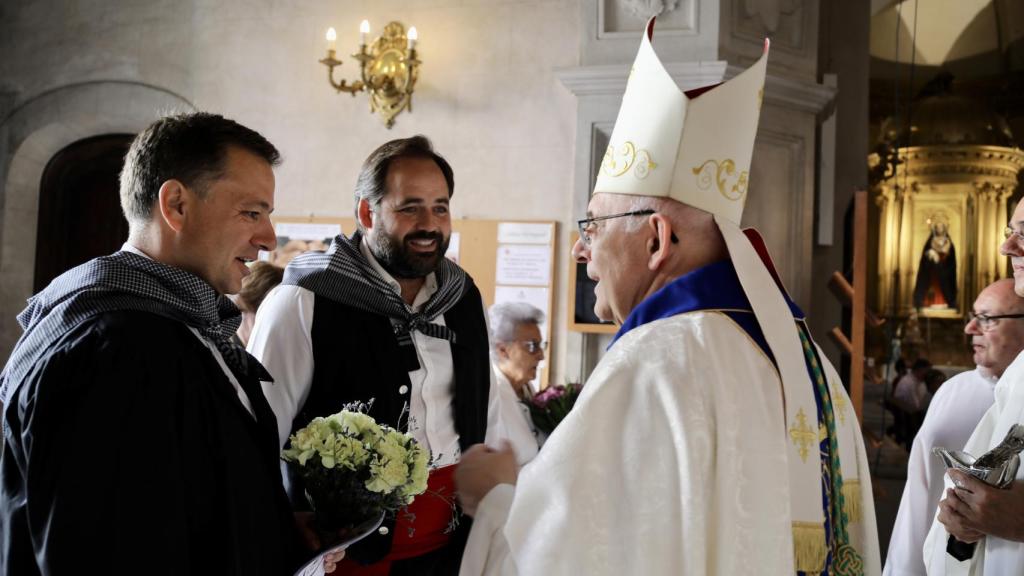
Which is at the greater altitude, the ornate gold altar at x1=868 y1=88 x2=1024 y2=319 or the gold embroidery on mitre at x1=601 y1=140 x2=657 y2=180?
the ornate gold altar at x1=868 y1=88 x2=1024 y2=319

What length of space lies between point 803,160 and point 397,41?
101 inches

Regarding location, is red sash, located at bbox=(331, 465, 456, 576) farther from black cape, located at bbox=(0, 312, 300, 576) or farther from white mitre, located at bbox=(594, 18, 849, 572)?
white mitre, located at bbox=(594, 18, 849, 572)

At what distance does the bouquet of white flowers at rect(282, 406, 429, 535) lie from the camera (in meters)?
1.94

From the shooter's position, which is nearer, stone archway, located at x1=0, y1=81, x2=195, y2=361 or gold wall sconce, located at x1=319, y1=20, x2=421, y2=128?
gold wall sconce, located at x1=319, y1=20, x2=421, y2=128

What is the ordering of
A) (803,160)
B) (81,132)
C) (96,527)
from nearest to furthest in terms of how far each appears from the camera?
(96,527) < (803,160) < (81,132)

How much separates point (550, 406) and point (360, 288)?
4.82 ft

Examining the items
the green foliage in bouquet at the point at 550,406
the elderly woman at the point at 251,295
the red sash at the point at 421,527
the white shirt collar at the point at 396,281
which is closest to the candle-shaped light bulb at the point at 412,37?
the elderly woman at the point at 251,295

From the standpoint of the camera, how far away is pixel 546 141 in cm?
570

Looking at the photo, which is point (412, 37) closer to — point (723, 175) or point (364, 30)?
point (364, 30)

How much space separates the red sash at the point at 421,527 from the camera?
247cm

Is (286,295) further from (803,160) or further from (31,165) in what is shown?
(31,165)

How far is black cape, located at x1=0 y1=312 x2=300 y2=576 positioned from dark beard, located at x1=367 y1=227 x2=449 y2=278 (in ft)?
3.53

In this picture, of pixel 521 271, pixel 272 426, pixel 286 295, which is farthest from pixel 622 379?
pixel 521 271

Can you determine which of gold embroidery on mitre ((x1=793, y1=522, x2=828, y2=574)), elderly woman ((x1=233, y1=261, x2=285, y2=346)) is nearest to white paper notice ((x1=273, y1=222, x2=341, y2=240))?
elderly woman ((x1=233, y1=261, x2=285, y2=346))
